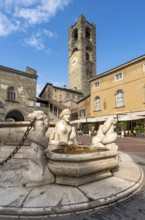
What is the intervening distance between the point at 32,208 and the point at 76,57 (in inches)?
1878

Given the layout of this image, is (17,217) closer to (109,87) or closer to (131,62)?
(131,62)

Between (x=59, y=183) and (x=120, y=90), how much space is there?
22.9 metres

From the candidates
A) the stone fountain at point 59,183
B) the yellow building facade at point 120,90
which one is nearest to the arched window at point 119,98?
the yellow building facade at point 120,90

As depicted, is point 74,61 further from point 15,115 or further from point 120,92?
point 120,92

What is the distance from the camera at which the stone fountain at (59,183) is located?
222 centimetres

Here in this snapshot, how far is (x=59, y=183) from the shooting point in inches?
112

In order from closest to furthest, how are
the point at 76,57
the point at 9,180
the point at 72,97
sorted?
the point at 9,180 < the point at 72,97 < the point at 76,57

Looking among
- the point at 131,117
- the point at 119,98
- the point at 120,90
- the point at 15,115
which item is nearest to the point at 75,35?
the point at 120,90

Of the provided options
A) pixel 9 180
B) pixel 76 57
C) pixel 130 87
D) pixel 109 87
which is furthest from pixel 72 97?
pixel 9 180

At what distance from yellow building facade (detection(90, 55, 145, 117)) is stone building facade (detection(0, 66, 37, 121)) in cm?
997

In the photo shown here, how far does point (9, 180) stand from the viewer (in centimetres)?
308

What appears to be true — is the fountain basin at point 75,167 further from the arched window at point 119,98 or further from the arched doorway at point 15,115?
the arched doorway at point 15,115

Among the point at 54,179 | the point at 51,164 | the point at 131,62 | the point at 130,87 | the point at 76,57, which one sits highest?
the point at 76,57

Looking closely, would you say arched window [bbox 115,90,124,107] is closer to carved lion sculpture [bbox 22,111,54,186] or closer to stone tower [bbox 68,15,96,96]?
stone tower [bbox 68,15,96,96]
